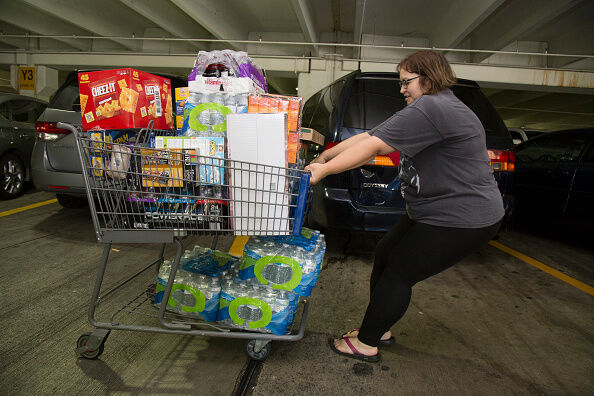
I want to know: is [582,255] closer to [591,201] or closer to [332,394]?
[591,201]

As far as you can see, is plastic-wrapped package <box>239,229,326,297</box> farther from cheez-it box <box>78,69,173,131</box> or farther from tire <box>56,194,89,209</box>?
tire <box>56,194,89,209</box>

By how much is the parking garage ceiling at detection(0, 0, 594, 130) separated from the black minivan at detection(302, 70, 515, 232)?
427 centimetres

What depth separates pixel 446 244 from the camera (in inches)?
66.8

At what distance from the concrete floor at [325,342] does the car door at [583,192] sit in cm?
116

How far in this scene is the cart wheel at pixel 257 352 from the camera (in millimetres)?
1938

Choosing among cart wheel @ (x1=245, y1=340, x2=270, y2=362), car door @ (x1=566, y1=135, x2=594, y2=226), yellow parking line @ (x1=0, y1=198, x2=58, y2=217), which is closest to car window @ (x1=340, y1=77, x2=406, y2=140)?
cart wheel @ (x1=245, y1=340, x2=270, y2=362)

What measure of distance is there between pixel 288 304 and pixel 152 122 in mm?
1357

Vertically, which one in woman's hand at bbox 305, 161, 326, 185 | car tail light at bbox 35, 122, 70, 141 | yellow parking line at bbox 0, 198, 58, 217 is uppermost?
car tail light at bbox 35, 122, 70, 141

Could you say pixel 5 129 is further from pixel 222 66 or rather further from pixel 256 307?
pixel 256 307

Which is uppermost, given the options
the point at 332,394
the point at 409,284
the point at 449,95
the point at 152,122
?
the point at 449,95

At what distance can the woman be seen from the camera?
158 cm

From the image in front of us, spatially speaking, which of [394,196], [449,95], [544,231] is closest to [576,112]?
[544,231]

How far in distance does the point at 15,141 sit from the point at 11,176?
0.54 metres

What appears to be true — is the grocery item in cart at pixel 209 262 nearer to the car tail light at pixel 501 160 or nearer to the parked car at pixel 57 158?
the parked car at pixel 57 158
